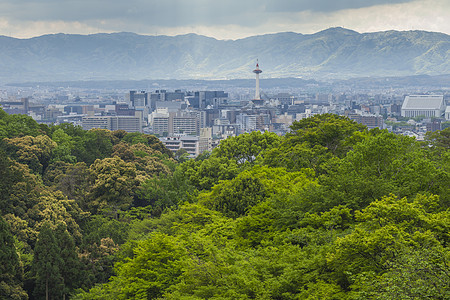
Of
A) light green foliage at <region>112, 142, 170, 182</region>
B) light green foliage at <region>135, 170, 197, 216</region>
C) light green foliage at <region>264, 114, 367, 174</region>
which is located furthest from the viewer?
light green foliage at <region>112, 142, 170, 182</region>

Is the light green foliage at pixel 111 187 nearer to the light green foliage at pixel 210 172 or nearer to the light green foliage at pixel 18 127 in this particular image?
the light green foliage at pixel 210 172

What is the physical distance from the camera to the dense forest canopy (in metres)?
15.3

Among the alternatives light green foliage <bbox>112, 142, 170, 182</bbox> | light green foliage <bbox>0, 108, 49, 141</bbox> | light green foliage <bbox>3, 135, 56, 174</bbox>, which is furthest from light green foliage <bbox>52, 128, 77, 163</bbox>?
light green foliage <bbox>112, 142, 170, 182</bbox>

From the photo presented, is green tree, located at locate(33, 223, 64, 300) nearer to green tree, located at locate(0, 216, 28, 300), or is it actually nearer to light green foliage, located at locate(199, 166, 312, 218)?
green tree, located at locate(0, 216, 28, 300)

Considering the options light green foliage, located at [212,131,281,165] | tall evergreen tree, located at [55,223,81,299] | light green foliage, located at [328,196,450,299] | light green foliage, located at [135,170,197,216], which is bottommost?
tall evergreen tree, located at [55,223,81,299]

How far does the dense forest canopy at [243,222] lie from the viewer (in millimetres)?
15258

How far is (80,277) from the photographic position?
2808cm

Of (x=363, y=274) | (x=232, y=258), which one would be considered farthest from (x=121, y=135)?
(x=363, y=274)

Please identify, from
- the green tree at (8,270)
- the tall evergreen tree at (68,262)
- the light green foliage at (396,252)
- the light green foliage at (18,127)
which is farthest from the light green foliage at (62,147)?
the light green foliage at (396,252)

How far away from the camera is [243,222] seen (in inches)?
866

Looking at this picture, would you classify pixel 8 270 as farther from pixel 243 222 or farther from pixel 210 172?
pixel 210 172

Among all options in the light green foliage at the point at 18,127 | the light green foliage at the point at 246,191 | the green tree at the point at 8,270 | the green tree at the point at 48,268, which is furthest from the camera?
the light green foliage at the point at 18,127

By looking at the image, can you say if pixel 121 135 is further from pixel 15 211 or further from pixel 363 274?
pixel 363 274

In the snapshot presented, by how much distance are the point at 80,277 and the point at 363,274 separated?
667 inches
